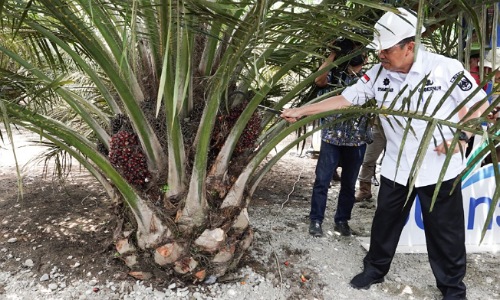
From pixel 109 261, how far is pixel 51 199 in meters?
1.49

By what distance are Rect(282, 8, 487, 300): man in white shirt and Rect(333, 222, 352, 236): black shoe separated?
23.5 inches

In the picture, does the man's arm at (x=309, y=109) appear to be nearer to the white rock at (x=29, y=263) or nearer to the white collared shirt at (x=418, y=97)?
the white collared shirt at (x=418, y=97)

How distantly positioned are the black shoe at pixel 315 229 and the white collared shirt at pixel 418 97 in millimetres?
843

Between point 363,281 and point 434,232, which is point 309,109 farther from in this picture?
point 363,281

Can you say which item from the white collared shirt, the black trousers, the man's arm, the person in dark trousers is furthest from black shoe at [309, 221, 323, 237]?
the man's arm

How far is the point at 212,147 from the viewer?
249cm

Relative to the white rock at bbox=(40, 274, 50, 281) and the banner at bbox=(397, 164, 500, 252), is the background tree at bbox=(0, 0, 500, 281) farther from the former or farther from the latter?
the banner at bbox=(397, 164, 500, 252)

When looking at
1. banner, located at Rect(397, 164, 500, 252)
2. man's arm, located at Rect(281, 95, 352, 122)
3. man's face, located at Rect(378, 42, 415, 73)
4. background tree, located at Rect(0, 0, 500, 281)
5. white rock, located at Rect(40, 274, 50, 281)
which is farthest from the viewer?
banner, located at Rect(397, 164, 500, 252)

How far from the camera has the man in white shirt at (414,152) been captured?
2076 millimetres

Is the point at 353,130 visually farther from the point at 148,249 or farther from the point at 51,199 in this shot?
the point at 51,199

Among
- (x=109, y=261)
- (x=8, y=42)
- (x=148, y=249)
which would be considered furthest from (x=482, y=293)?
(x=8, y=42)

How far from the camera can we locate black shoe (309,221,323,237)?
3.14m

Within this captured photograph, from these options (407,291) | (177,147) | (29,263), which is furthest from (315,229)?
(29,263)

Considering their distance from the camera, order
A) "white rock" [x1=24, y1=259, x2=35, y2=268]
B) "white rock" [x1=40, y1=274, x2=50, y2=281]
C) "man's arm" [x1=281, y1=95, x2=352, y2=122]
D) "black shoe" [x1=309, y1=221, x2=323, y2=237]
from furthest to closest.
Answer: "black shoe" [x1=309, y1=221, x2=323, y2=237]
"white rock" [x1=24, y1=259, x2=35, y2=268]
"white rock" [x1=40, y1=274, x2=50, y2=281]
"man's arm" [x1=281, y1=95, x2=352, y2=122]
